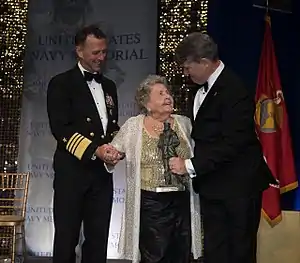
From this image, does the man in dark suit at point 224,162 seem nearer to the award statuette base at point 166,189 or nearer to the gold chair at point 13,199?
the award statuette base at point 166,189

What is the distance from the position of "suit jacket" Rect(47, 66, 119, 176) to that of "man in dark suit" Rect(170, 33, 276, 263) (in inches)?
24.8

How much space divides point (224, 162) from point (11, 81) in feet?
10.6

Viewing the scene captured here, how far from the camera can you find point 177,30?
4762mm

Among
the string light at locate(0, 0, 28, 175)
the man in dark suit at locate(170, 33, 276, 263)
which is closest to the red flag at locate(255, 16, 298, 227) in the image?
the man in dark suit at locate(170, 33, 276, 263)

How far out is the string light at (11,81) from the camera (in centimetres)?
505

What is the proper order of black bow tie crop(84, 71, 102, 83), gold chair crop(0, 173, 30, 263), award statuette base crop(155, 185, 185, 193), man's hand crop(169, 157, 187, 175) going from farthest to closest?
1. gold chair crop(0, 173, 30, 263)
2. black bow tie crop(84, 71, 102, 83)
3. award statuette base crop(155, 185, 185, 193)
4. man's hand crop(169, 157, 187, 175)

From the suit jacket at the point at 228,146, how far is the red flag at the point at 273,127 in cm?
175

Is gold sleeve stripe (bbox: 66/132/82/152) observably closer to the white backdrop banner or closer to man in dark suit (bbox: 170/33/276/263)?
man in dark suit (bbox: 170/33/276/263)

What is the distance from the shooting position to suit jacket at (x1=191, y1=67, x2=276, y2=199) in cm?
228

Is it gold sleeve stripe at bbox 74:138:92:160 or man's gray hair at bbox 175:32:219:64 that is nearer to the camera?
man's gray hair at bbox 175:32:219:64

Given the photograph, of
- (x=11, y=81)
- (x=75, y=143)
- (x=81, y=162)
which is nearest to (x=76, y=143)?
(x=75, y=143)

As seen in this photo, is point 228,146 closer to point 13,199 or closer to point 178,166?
point 178,166

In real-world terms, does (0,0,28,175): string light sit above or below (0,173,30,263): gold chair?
above

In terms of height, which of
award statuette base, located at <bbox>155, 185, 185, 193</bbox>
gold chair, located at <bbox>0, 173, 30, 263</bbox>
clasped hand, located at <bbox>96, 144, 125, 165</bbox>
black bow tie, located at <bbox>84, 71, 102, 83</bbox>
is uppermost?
black bow tie, located at <bbox>84, 71, 102, 83</bbox>
